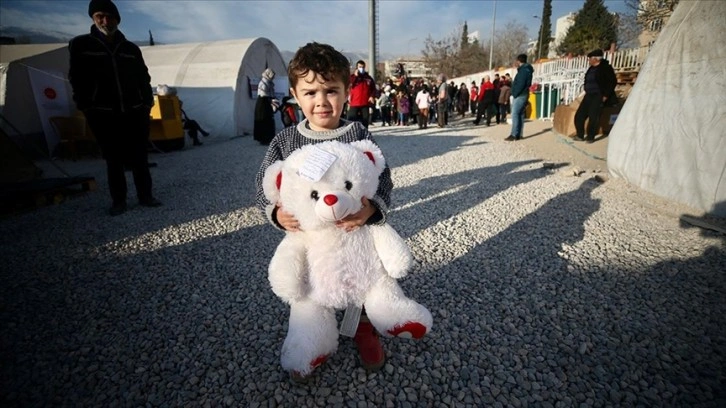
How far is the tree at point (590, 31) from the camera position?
29609 mm

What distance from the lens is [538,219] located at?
3.32 m

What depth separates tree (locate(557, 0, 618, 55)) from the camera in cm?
2961

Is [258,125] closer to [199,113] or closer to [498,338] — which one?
[199,113]

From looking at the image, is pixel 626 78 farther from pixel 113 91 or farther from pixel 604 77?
pixel 113 91

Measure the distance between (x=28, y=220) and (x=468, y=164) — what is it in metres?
6.32

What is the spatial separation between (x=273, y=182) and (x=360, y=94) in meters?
5.94

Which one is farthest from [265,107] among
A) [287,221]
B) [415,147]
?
[287,221]

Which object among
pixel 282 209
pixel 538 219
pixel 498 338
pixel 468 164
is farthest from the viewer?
pixel 468 164

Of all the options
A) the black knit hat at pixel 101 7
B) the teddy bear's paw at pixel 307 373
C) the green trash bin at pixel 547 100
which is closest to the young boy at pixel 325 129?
the teddy bear's paw at pixel 307 373

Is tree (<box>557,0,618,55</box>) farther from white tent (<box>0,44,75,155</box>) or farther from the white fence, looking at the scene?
white tent (<box>0,44,75,155</box>)

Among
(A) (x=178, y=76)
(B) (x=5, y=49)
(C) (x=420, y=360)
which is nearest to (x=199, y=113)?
(A) (x=178, y=76)

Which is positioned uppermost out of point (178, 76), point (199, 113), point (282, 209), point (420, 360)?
point (178, 76)

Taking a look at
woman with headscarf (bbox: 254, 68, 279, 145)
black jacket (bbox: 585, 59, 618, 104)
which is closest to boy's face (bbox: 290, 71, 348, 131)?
black jacket (bbox: 585, 59, 618, 104)

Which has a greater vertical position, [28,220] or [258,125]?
[258,125]
